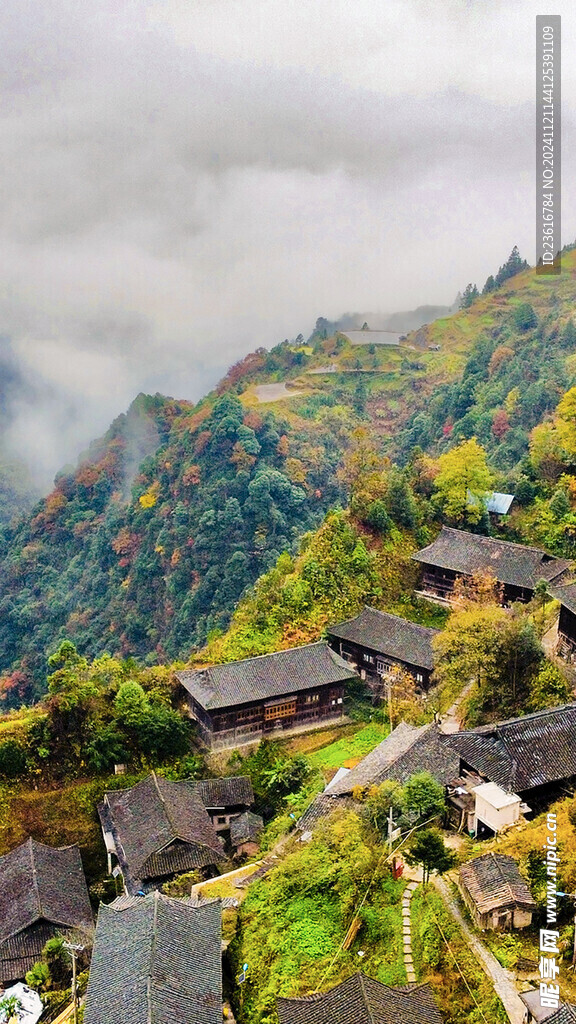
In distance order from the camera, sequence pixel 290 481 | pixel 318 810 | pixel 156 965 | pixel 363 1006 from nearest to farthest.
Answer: pixel 363 1006
pixel 156 965
pixel 318 810
pixel 290 481

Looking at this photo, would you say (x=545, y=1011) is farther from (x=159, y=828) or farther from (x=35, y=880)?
(x=35, y=880)

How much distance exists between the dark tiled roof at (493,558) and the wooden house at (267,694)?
7.83 m

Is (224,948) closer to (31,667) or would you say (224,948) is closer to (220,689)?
(220,689)

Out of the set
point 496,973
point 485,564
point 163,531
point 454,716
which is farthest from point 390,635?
point 163,531

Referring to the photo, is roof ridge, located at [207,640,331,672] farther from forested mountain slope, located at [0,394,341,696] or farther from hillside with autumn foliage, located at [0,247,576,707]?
forested mountain slope, located at [0,394,341,696]

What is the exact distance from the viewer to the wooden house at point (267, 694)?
109ft

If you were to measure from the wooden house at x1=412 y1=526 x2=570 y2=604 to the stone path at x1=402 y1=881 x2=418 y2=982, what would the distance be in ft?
59.2

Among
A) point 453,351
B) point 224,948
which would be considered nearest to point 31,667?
point 224,948

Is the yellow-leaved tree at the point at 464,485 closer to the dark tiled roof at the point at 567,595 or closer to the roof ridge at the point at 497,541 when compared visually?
the roof ridge at the point at 497,541

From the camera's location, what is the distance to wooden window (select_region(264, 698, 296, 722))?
112ft

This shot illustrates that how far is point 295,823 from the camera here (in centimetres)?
2764

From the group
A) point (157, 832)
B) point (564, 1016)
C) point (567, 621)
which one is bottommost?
point (157, 832)

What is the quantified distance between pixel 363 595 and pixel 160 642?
2318 centimetres

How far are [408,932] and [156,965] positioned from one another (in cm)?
581
